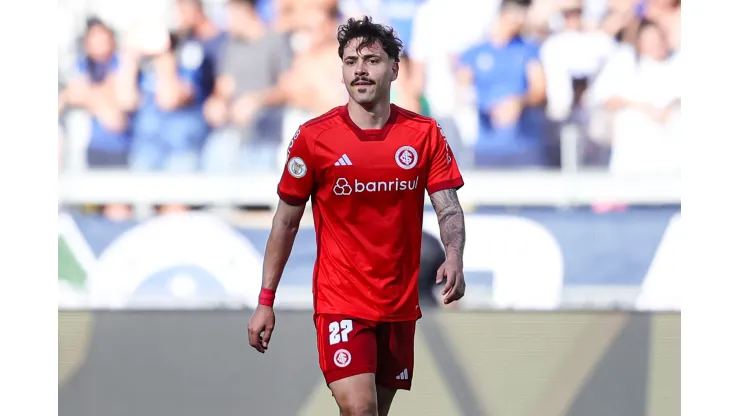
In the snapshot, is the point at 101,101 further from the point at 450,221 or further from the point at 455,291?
the point at 455,291

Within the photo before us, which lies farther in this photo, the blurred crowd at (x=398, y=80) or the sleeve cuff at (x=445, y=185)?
the blurred crowd at (x=398, y=80)

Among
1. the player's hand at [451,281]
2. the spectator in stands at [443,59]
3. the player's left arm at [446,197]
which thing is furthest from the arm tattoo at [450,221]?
the spectator in stands at [443,59]

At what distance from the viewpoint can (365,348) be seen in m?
4.68

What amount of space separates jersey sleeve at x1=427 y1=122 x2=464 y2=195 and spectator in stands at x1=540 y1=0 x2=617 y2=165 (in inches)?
94.0

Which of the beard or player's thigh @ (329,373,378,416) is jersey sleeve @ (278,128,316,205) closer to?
the beard

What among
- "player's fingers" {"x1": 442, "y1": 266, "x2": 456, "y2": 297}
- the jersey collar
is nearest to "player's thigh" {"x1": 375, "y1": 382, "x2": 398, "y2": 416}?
"player's fingers" {"x1": 442, "y1": 266, "x2": 456, "y2": 297}

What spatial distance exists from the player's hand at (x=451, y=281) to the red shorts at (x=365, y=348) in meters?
0.39

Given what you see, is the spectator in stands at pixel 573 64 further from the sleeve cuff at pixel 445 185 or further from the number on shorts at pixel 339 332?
the number on shorts at pixel 339 332

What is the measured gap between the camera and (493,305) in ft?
23.1

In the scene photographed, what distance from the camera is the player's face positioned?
15.3 feet

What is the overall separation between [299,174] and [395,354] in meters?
A: 0.89

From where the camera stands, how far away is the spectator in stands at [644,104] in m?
7.08

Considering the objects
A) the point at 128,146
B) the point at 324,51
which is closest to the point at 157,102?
the point at 128,146

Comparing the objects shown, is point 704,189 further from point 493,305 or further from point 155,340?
point 155,340
